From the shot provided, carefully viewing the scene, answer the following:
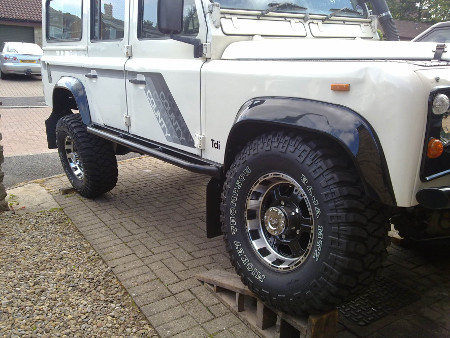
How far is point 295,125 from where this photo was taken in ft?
6.85

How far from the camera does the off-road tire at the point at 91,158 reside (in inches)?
178

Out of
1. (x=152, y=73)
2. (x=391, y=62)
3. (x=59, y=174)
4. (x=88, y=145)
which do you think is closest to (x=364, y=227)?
(x=391, y=62)

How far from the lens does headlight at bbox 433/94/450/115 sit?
179cm

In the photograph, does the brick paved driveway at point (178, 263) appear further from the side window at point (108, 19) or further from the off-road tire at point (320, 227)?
the side window at point (108, 19)

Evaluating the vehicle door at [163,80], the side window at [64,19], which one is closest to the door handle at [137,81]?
the vehicle door at [163,80]

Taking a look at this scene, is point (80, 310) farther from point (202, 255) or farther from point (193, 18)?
point (193, 18)

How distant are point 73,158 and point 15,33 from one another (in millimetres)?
23780

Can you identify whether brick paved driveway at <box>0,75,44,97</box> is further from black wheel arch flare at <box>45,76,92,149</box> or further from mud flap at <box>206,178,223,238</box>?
mud flap at <box>206,178,223,238</box>

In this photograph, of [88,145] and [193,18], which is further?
[88,145]

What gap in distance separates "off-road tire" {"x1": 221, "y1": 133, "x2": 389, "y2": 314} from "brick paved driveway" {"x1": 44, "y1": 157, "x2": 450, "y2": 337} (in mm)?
520

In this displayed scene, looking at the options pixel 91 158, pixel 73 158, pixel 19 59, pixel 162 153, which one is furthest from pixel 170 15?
pixel 19 59

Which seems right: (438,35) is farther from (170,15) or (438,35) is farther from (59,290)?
(59,290)

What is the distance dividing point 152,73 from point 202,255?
4.92ft

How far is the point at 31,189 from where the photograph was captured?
5312mm
